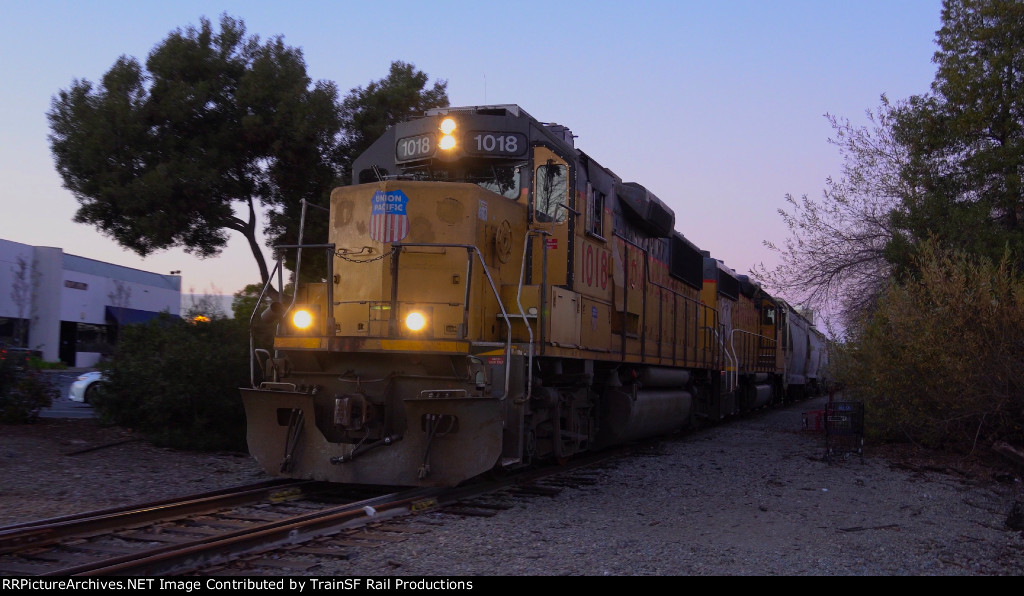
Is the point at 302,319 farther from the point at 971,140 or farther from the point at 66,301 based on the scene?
the point at 66,301

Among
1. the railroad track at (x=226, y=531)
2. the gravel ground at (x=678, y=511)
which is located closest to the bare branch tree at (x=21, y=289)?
the gravel ground at (x=678, y=511)

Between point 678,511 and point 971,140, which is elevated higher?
point 971,140

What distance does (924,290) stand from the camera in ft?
35.6

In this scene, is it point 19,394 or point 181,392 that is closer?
point 181,392

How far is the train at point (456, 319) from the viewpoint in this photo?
6.80 metres

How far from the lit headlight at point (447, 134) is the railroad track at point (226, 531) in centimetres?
324

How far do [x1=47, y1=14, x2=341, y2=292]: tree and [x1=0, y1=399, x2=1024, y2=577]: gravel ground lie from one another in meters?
3.40

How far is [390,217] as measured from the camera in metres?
7.45

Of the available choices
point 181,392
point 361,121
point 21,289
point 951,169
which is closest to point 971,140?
point 951,169

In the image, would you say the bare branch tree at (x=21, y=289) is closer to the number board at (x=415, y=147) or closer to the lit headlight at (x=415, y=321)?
the number board at (x=415, y=147)

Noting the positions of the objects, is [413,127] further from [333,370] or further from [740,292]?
[740,292]

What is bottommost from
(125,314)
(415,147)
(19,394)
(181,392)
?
(19,394)

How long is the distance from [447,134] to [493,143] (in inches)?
17.8

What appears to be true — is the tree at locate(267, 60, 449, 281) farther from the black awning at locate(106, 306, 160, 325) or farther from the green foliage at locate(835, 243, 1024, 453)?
the black awning at locate(106, 306, 160, 325)
